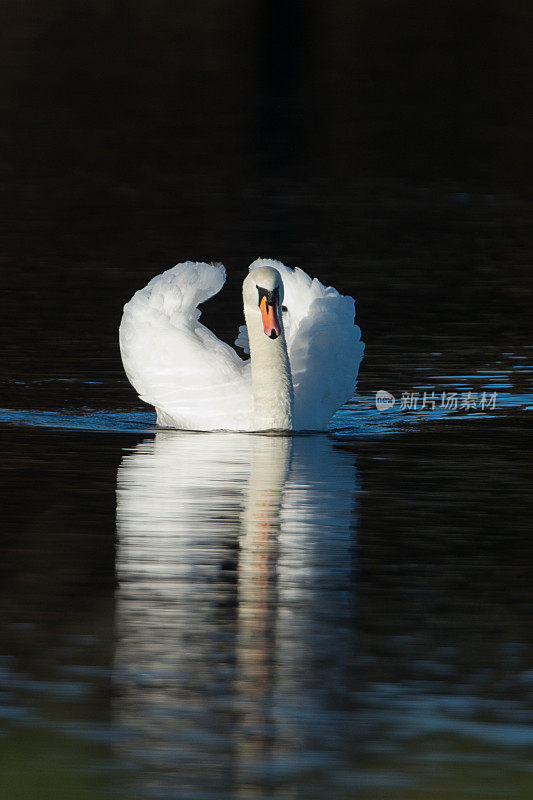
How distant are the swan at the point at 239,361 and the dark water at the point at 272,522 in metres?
0.27

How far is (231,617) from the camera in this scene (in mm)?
8203

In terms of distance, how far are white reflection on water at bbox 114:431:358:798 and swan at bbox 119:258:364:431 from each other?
4.04 feet

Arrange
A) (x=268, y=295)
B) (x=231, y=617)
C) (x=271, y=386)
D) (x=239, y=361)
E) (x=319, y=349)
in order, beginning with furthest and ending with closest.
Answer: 1. (x=239, y=361)
2. (x=319, y=349)
3. (x=268, y=295)
4. (x=271, y=386)
5. (x=231, y=617)

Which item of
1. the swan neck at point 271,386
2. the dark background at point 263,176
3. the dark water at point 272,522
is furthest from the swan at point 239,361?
the dark background at point 263,176

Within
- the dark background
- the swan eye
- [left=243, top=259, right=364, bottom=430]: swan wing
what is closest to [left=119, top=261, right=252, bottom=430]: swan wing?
[left=243, top=259, right=364, bottom=430]: swan wing

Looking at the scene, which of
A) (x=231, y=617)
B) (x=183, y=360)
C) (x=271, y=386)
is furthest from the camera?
(x=183, y=360)

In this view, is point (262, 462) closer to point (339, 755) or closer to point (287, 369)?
point (287, 369)

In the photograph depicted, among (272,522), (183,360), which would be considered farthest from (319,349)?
A: (272,522)

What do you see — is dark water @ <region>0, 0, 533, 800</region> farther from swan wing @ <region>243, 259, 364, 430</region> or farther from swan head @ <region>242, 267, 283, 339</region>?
swan head @ <region>242, 267, 283, 339</region>

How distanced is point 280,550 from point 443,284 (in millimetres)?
11867

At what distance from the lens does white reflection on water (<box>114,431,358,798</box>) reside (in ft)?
21.3

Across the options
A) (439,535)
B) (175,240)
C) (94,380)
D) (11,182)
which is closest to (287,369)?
(94,380)

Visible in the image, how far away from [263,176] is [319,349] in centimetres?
1860

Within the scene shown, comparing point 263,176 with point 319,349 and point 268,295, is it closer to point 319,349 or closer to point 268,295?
point 319,349
